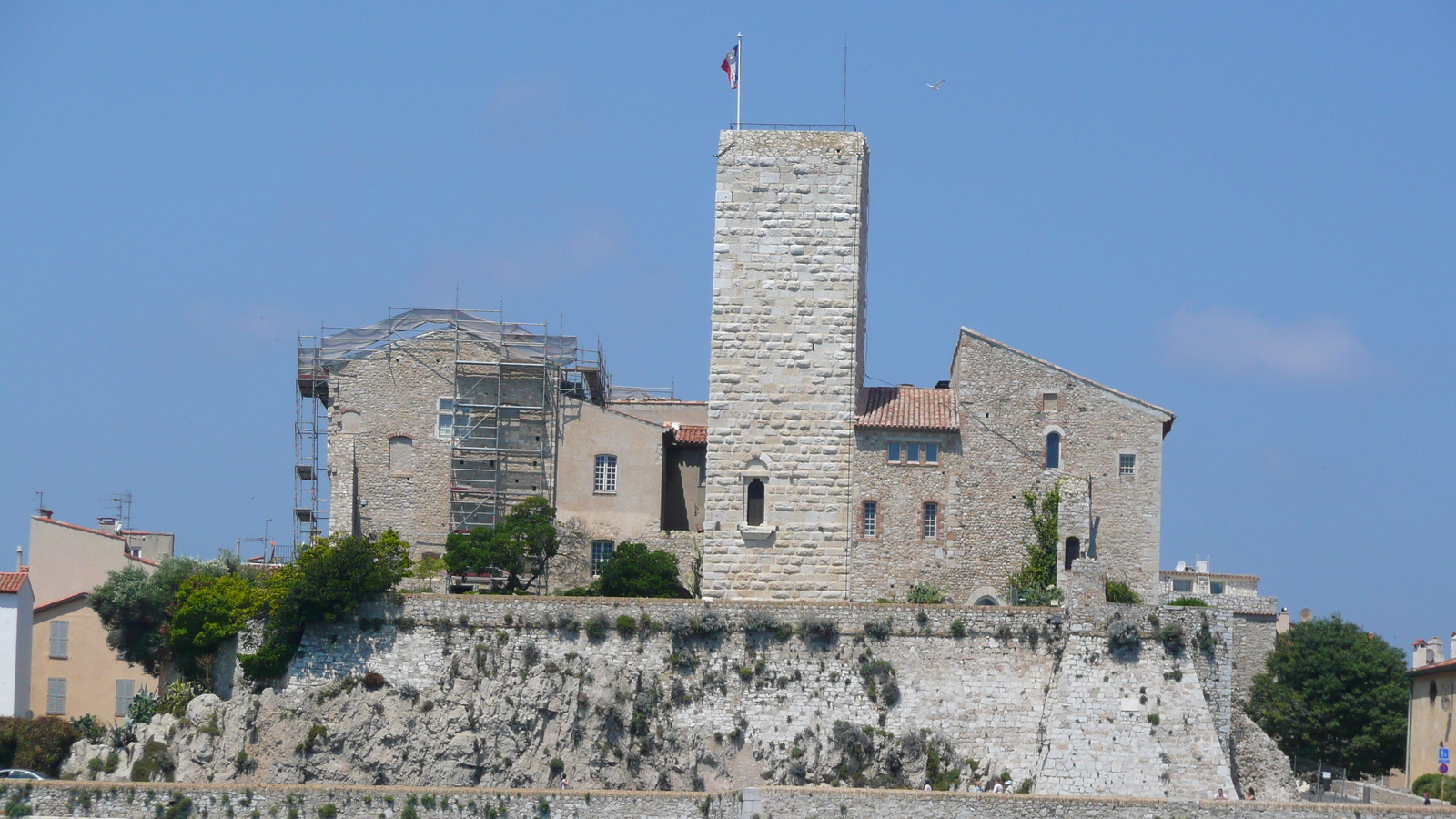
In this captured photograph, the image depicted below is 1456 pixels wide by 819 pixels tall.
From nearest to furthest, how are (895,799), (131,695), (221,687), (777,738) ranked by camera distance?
(895,799) < (777,738) < (221,687) < (131,695)

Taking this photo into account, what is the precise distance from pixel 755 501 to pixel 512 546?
20.8ft

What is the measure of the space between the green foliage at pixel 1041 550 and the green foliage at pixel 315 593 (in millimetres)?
15385

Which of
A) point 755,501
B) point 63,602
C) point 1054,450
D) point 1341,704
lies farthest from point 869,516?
point 63,602

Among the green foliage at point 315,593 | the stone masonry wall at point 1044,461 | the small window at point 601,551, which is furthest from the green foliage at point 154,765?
the stone masonry wall at point 1044,461

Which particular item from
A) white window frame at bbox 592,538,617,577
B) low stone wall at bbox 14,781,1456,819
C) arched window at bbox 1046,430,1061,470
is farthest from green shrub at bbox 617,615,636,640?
arched window at bbox 1046,430,1061,470

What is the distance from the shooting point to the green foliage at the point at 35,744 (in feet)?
155

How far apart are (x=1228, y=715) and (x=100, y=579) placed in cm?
3068

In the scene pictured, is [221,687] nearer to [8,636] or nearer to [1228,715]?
[8,636]

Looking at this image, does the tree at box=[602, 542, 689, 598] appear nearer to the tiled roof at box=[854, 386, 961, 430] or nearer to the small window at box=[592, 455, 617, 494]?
the small window at box=[592, 455, 617, 494]

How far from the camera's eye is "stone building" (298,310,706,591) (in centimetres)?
5291

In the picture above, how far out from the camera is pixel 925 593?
159ft

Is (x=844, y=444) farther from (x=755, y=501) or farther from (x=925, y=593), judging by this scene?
(x=925, y=593)

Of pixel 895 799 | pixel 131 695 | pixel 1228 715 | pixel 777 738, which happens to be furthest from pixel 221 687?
pixel 1228 715

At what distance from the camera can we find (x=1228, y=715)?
45.4 meters
